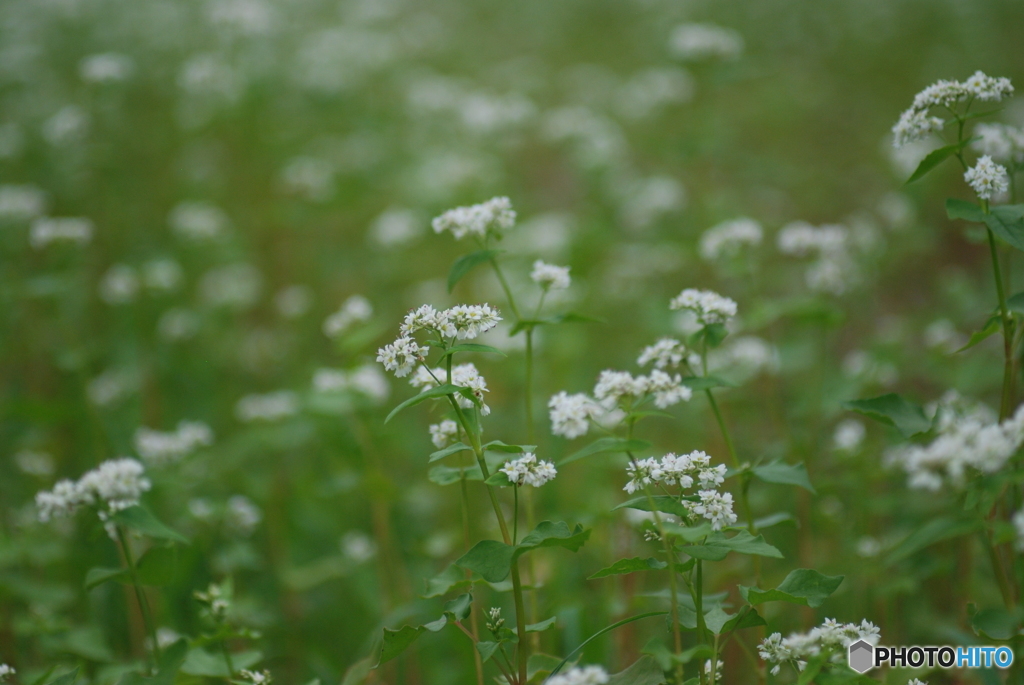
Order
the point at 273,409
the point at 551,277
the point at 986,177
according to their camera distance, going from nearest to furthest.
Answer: the point at 986,177 → the point at 551,277 → the point at 273,409

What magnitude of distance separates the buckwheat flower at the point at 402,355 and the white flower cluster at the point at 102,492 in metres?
Result: 0.87

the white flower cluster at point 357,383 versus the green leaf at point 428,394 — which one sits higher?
the white flower cluster at point 357,383

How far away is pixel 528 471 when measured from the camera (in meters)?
2.00

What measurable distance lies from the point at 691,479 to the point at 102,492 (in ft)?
5.79

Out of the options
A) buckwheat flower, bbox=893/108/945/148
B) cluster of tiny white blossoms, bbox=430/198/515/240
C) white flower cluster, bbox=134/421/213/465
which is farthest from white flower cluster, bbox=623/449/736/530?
white flower cluster, bbox=134/421/213/465

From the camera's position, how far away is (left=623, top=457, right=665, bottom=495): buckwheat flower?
1986 mm

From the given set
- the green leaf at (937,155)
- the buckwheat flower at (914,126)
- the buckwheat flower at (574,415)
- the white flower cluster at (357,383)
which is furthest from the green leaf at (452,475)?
the buckwheat flower at (914,126)

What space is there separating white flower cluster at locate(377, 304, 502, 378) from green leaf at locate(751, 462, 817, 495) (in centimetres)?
98

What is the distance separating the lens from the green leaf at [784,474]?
2172 mm

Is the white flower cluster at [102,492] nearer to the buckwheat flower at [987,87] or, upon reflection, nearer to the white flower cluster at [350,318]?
the white flower cluster at [350,318]

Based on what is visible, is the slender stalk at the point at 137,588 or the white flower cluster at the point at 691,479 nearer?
the white flower cluster at the point at 691,479

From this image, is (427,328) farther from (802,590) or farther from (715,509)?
(802,590)

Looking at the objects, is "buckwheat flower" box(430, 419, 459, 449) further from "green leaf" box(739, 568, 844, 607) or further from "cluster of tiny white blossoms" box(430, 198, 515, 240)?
"green leaf" box(739, 568, 844, 607)

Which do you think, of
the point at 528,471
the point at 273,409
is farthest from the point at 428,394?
the point at 273,409
